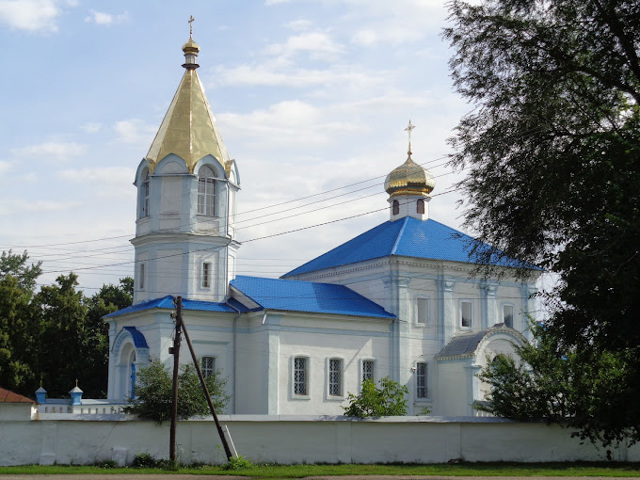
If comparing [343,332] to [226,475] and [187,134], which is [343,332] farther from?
[226,475]

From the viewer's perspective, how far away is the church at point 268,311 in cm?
3244

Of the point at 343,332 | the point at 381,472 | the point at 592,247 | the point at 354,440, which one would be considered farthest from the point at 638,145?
the point at 343,332

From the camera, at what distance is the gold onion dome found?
40.3 m

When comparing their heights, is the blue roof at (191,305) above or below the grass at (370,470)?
above

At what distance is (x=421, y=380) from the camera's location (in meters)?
35.8

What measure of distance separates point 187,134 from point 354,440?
1541 centimetres

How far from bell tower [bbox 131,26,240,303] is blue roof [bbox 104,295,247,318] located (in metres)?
0.35

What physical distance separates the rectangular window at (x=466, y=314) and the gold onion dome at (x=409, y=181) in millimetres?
5865

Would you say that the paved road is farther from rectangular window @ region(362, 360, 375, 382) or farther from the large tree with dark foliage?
rectangular window @ region(362, 360, 375, 382)

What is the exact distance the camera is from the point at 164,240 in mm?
33094

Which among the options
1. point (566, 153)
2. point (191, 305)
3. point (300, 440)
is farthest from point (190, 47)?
point (566, 153)

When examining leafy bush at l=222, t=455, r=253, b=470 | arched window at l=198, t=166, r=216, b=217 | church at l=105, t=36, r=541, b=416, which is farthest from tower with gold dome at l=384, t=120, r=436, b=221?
leafy bush at l=222, t=455, r=253, b=470

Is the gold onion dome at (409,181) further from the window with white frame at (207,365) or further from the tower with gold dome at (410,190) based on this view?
the window with white frame at (207,365)

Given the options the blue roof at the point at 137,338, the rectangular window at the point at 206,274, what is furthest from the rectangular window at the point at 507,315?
the blue roof at the point at 137,338
